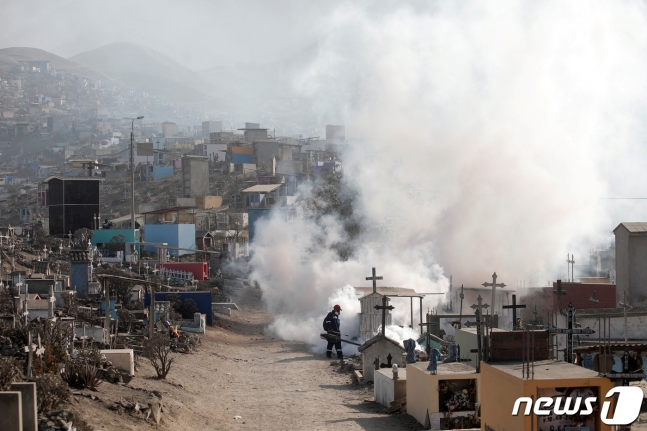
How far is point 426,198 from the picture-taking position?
193 ft

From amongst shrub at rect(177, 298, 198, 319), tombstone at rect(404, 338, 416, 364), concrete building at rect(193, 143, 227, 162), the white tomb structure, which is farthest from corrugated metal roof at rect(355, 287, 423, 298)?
concrete building at rect(193, 143, 227, 162)

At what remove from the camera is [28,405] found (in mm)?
13945

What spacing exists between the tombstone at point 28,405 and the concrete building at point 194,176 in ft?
205

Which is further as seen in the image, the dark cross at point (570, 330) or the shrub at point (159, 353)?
the shrub at point (159, 353)

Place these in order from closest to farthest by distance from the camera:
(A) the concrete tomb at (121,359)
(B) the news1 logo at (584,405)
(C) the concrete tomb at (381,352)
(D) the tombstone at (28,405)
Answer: (B) the news1 logo at (584,405) < (D) the tombstone at (28,405) < (A) the concrete tomb at (121,359) < (C) the concrete tomb at (381,352)

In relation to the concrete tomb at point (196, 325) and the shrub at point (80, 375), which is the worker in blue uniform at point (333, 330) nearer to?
the concrete tomb at point (196, 325)

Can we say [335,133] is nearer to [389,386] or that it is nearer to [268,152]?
[268,152]

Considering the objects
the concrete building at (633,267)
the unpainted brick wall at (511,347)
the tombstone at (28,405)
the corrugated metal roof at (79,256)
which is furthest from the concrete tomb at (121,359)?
the concrete building at (633,267)

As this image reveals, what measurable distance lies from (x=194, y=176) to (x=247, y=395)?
53223 mm

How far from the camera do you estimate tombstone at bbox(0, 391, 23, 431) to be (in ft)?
43.6

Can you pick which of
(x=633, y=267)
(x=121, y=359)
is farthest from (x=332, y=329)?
(x=121, y=359)

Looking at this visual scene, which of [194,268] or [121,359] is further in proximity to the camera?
[194,268]

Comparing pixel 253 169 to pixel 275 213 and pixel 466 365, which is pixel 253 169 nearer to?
pixel 275 213

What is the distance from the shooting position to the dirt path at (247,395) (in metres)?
19.6
